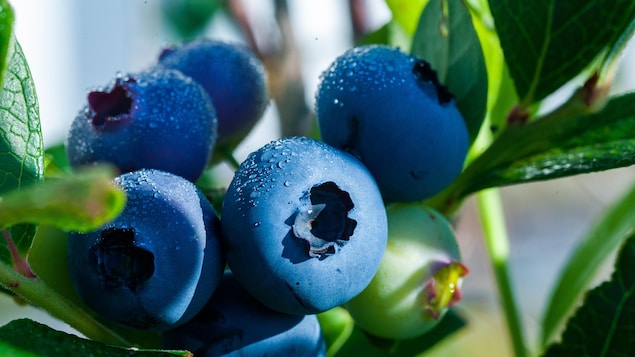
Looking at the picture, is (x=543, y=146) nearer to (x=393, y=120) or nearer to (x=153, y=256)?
(x=393, y=120)

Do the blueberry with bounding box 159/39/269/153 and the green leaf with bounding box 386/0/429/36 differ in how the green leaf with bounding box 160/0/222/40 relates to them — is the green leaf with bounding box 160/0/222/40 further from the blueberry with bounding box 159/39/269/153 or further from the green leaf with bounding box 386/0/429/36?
the blueberry with bounding box 159/39/269/153

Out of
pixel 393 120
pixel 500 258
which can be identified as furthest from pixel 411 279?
pixel 500 258

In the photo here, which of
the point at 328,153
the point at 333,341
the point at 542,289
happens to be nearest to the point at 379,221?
the point at 328,153

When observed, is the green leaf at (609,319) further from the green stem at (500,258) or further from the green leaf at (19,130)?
the green leaf at (19,130)

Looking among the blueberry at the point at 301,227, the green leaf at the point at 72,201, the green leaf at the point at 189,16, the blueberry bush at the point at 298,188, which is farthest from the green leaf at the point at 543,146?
the green leaf at the point at 189,16

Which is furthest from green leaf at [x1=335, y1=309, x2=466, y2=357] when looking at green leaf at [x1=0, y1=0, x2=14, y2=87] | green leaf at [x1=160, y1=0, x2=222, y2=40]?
green leaf at [x1=160, y1=0, x2=222, y2=40]

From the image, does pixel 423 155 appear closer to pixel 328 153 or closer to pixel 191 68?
pixel 328 153
